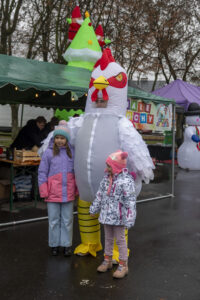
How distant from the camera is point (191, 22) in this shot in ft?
66.0

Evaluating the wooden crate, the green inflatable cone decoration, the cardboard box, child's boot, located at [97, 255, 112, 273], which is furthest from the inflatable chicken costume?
the green inflatable cone decoration

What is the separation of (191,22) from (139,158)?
18.3m

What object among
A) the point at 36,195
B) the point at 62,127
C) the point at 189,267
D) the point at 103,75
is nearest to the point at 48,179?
the point at 62,127

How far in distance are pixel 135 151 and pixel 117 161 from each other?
0.34 metres

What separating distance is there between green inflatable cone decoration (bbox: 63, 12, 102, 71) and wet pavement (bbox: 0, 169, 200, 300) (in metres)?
4.88

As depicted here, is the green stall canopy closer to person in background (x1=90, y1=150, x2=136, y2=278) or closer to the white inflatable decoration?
person in background (x1=90, y1=150, x2=136, y2=278)

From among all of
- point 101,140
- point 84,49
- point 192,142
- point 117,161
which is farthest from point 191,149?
point 117,161

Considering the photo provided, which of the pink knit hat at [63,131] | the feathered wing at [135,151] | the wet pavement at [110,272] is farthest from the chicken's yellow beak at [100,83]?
the wet pavement at [110,272]

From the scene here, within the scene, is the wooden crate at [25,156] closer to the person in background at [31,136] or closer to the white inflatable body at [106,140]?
the person in background at [31,136]

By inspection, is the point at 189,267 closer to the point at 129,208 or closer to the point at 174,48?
the point at 129,208

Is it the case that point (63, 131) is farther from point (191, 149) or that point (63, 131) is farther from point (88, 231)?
point (191, 149)

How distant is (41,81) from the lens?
5.63 meters

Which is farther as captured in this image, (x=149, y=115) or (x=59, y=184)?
(x=149, y=115)

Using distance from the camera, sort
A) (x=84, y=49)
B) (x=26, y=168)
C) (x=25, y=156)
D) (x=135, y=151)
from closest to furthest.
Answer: (x=135, y=151), (x=25, y=156), (x=26, y=168), (x=84, y=49)
